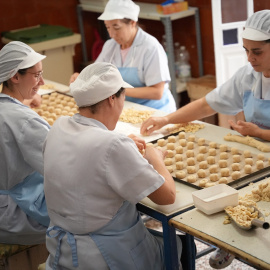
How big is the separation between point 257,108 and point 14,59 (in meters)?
1.39

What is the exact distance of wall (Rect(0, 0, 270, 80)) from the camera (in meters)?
5.65

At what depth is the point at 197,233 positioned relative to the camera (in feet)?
7.27

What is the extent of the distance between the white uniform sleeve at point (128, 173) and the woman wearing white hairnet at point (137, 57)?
188 centimetres

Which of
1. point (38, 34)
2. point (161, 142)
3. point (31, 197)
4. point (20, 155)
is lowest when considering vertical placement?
point (31, 197)

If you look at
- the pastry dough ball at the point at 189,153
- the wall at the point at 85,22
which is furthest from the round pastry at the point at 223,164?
the wall at the point at 85,22

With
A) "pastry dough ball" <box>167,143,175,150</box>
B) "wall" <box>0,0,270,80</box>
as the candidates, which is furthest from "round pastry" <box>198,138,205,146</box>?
"wall" <box>0,0,270,80</box>

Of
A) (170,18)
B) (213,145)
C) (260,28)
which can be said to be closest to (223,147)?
(213,145)

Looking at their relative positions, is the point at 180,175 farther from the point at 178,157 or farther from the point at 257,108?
the point at 257,108

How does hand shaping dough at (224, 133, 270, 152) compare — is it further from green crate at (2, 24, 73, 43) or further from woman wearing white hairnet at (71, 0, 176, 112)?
green crate at (2, 24, 73, 43)

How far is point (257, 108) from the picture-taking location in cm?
318

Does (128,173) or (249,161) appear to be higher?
(128,173)

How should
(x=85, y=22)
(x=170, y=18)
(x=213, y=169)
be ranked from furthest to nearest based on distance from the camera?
1. (x=85, y=22)
2. (x=170, y=18)
3. (x=213, y=169)

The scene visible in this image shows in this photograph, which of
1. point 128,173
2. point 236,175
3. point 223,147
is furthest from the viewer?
point 223,147

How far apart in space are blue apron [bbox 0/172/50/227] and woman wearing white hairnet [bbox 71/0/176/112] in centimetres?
136
